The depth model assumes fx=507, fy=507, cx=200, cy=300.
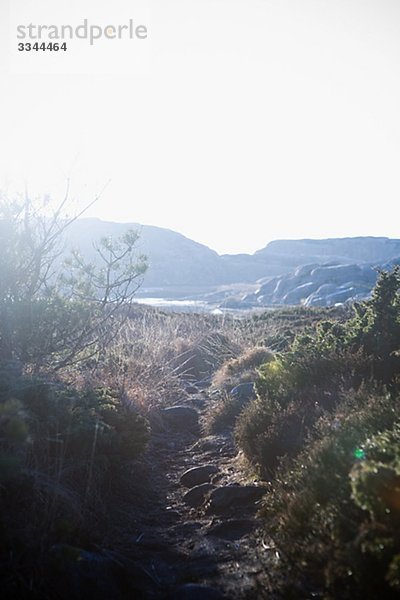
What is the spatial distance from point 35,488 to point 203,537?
1.69m

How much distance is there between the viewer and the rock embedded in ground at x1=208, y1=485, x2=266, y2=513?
562 centimetres

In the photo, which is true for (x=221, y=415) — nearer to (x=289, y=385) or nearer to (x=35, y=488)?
(x=289, y=385)

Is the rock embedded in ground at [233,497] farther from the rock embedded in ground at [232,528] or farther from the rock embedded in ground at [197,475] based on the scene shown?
the rock embedded in ground at [197,475]

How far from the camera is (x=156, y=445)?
8.27 m

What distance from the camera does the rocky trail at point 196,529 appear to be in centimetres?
404

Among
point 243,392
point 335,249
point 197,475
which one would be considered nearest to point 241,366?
point 243,392

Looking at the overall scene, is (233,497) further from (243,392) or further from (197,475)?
(243,392)

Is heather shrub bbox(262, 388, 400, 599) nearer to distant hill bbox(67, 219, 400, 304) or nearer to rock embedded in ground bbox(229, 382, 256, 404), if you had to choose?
rock embedded in ground bbox(229, 382, 256, 404)

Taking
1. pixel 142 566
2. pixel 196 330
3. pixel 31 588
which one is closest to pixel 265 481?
pixel 142 566

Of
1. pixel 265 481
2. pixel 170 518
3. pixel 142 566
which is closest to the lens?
pixel 142 566

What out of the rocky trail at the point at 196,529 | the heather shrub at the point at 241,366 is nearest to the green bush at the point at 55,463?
the rocky trail at the point at 196,529

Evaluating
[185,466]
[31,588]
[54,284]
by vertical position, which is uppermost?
[54,284]

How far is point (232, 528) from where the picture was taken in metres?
5.11

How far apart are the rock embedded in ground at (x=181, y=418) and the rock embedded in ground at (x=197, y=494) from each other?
3.14 m
